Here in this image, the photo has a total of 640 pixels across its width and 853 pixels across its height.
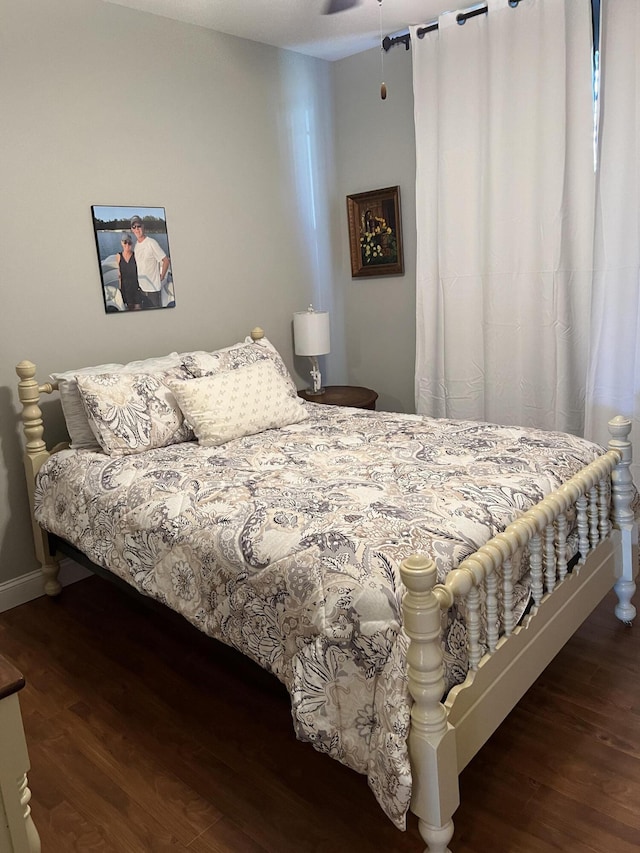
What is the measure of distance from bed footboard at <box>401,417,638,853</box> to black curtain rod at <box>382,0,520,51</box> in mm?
2111

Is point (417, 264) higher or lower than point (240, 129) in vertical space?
lower

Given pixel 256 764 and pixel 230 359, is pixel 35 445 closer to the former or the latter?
pixel 230 359

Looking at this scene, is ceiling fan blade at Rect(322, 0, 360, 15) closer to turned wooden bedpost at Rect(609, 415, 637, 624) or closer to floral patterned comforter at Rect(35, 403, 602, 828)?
floral patterned comforter at Rect(35, 403, 602, 828)

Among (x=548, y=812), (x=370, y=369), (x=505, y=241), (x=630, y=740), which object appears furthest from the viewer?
(x=370, y=369)

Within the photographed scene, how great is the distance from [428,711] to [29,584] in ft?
7.27

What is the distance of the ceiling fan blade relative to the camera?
10.1 ft

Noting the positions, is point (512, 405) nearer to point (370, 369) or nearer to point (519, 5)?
point (370, 369)

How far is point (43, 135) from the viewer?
2.80 metres

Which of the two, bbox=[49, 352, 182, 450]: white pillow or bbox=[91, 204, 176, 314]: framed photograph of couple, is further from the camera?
bbox=[91, 204, 176, 314]: framed photograph of couple

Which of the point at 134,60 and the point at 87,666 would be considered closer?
the point at 87,666

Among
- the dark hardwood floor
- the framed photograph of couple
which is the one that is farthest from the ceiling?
the dark hardwood floor

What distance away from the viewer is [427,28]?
3297 mm

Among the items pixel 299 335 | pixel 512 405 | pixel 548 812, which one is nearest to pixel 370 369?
pixel 299 335

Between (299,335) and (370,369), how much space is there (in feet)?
2.01
